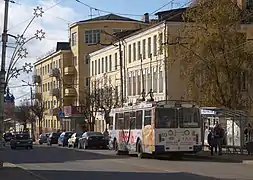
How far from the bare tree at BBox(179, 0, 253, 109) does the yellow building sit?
38.0 m

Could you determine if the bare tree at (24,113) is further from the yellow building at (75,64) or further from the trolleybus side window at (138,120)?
the trolleybus side window at (138,120)

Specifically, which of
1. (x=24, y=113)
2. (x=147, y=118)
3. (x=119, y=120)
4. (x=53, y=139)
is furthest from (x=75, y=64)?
(x=147, y=118)

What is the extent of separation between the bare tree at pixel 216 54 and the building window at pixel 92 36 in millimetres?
47809

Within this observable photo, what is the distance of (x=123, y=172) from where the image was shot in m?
25.5

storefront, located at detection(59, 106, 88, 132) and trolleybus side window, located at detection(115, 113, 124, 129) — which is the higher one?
storefront, located at detection(59, 106, 88, 132)

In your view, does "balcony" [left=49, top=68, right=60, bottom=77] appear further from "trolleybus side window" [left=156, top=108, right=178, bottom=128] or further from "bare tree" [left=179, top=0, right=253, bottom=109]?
"trolleybus side window" [left=156, top=108, right=178, bottom=128]

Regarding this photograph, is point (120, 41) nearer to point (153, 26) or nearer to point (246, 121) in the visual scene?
point (153, 26)

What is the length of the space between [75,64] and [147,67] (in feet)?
110

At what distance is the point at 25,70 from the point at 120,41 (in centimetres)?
4587

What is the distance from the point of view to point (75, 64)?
96500 mm

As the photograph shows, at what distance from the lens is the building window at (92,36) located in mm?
92438

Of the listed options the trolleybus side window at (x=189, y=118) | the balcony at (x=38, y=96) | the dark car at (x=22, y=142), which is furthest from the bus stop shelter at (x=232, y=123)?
the balcony at (x=38, y=96)

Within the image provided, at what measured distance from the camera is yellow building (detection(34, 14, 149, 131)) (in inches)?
3602

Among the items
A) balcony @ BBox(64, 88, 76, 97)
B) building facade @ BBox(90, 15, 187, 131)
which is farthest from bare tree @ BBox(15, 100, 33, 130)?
building facade @ BBox(90, 15, 187, 131)
